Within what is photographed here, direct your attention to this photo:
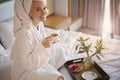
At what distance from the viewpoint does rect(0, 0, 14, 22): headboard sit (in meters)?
2.69

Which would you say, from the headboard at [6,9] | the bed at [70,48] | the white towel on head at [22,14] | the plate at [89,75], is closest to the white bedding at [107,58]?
the bed at [70,48]

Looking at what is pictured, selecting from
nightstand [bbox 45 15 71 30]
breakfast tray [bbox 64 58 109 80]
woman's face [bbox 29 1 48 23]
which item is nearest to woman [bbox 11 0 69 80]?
woman's face [bbox 29 1 48 23]

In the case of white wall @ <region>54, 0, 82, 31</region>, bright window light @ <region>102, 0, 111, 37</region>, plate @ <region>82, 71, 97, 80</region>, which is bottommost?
plate @ <region>82, 71, 97, 80</region>

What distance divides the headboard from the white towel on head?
106 cm

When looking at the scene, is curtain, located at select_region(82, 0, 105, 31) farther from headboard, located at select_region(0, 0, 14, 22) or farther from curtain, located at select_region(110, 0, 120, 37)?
headboard, located at select_region(0, 0, 14, 22)

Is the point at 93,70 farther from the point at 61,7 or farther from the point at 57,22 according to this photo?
the point at 61,7

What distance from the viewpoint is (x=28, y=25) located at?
1711mm

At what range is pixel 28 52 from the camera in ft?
5.33

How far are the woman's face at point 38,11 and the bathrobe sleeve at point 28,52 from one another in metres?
0.14

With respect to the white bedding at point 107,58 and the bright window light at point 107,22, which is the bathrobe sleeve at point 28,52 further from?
the bright window light at point 107,22

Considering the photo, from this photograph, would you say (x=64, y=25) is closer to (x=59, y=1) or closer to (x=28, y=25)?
(x=59, y=1)

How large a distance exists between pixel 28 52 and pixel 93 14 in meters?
2.94

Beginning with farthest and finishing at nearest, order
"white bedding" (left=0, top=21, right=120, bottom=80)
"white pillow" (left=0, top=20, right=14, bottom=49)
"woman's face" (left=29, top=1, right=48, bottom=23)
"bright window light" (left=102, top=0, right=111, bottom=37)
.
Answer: "bright window light" (left=102, top=0, right=111, bottom=37)
"white pillow" (left=0, top=20, right=14, bottom=49)
"white bedding" (left=0, top=21, right=120, bottom=80)
"woman's face" (left=29, top=1, right=48, bottom=23)

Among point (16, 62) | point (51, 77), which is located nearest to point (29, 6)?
point (16, 62)
